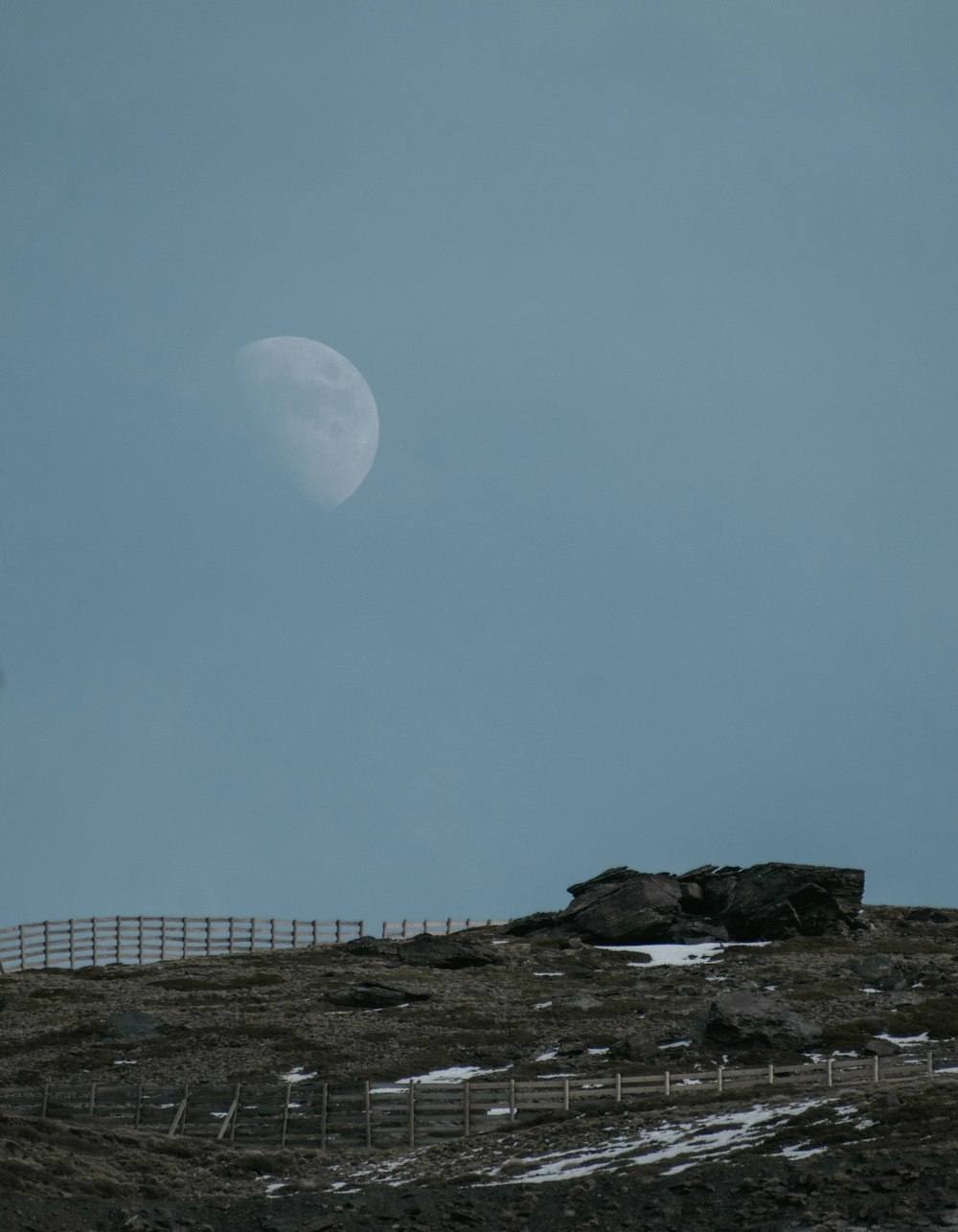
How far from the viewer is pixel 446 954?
80875 mm

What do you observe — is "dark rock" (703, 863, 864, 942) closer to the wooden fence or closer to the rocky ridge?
the rocky ridge

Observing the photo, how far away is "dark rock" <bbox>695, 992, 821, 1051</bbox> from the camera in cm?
5541

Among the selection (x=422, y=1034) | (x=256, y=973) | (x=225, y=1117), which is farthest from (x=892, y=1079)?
(x=256, y=973)

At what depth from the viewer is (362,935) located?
93125mm

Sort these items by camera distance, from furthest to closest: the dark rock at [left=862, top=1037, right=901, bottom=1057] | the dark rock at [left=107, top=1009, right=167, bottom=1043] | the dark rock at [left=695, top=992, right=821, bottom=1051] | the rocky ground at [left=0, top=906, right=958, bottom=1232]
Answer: the dark rock at [left=107, top=1009, right=167, bottom=1043], the dark rock at [left=695, top=992, right=821, bottom=1051], the dark rock at [left=862, top=1037, right=901, bottom=1057], the rocky ground at [left=0, top=906, right=958, bottom=1232]

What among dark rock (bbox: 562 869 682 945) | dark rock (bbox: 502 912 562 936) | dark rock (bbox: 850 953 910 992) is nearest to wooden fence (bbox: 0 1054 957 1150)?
dark rock (bbox: 850 953 910 992)

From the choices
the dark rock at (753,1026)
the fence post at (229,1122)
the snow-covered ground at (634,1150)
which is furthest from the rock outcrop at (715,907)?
the snow-covered ground at (634,1150)

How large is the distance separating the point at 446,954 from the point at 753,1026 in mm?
27715

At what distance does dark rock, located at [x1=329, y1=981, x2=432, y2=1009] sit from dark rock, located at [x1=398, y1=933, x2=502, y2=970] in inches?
352

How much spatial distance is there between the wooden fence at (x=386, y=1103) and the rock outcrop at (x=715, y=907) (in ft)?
113

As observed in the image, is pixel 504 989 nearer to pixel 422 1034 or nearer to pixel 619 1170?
pixel 422 1034

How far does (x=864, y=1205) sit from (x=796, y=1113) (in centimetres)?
818

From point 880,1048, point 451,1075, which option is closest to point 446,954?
point 451,1075

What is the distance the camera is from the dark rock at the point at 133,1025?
6389 cm
